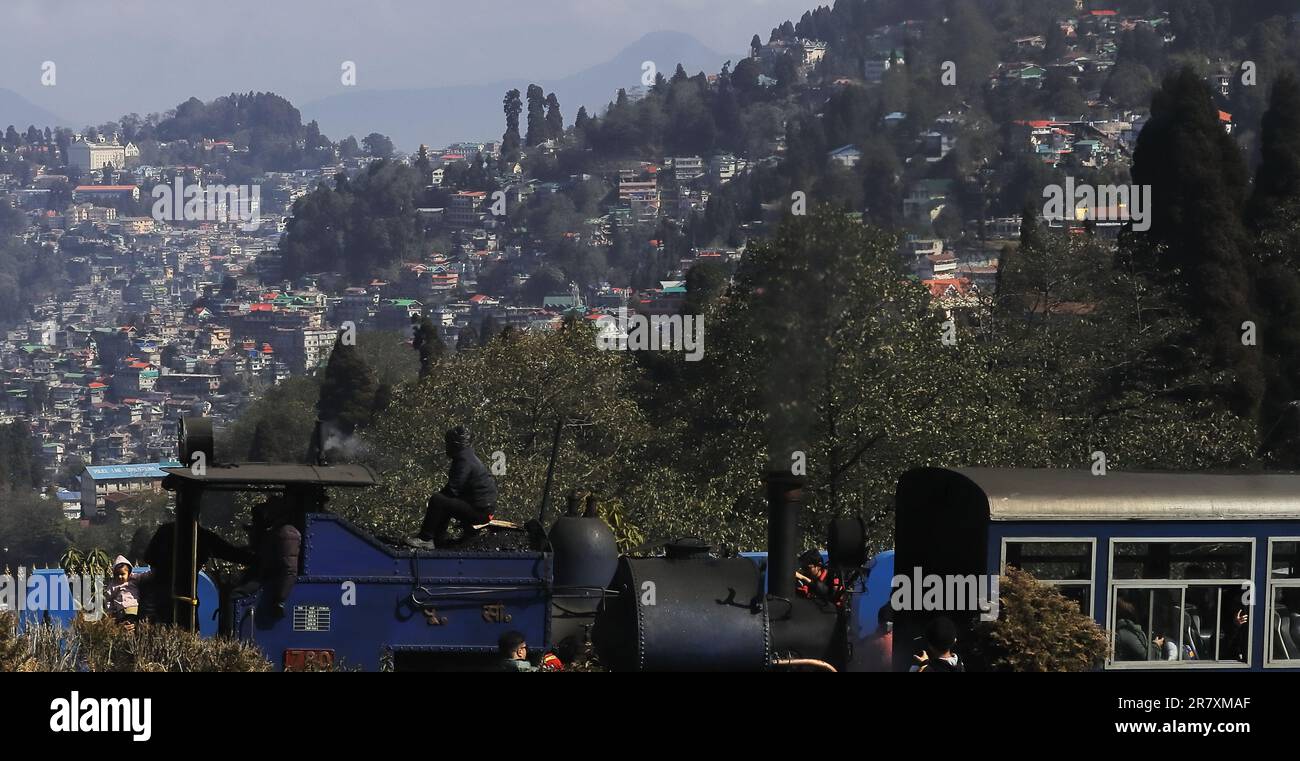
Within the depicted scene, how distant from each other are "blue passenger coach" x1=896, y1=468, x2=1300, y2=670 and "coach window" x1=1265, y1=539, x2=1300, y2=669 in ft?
0.04

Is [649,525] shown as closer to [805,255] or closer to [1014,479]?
[805,255]

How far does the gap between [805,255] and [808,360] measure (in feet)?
6.82

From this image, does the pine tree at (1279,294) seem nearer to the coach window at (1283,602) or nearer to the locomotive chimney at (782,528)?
the coach window at (1283,602)

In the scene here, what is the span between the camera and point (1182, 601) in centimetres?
1460

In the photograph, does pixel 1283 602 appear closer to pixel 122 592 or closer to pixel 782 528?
pixel 782 528

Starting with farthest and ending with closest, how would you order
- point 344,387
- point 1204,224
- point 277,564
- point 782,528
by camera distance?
point 344,387
point 1204,224
point 782,528
point 277,564

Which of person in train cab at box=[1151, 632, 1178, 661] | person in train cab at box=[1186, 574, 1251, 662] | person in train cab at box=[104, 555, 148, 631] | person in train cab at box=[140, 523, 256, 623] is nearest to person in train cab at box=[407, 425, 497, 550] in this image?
person in train cab at box=[140, 523, 256, 623]

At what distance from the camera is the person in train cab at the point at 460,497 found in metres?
15.6

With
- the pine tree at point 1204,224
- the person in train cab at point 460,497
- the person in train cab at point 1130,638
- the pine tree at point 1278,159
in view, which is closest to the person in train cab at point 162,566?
the person in train cab at point 460,497

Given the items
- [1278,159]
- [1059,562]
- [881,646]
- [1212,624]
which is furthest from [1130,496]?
[1278,159]

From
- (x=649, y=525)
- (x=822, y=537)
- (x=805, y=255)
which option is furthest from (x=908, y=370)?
(x=805, y=255)

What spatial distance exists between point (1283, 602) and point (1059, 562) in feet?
6.96

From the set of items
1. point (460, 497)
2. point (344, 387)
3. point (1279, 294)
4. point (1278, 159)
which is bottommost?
point (344, 387)

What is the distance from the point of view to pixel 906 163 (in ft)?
105
